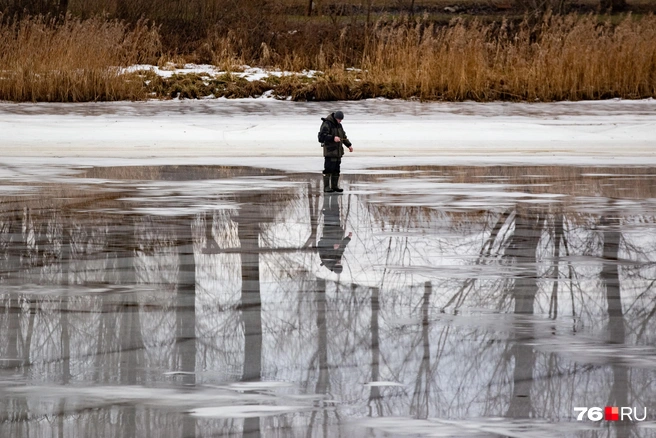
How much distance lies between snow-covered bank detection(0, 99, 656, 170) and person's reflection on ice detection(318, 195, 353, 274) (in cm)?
604

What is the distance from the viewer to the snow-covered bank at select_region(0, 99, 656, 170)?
62.4 feet

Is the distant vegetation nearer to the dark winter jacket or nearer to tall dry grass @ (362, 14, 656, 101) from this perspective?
tall dry grass @ (362, 14, 656, 101)

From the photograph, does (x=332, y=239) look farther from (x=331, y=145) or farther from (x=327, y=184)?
(x=331, y=145)

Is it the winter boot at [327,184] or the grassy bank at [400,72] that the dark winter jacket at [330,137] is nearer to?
the winter boot at [327,184]

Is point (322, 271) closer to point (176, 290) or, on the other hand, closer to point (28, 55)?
point (176, 290)

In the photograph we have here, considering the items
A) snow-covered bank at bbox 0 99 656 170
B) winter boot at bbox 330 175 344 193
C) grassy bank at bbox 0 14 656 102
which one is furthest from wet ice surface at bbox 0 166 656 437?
grassy bank at bbox 0 14 656 102

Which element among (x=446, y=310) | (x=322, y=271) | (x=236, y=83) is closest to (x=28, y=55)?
(x=236, y=83)

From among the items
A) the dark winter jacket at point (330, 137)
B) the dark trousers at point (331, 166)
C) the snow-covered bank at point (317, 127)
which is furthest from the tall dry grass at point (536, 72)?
the dark trousers at point (331, 166)

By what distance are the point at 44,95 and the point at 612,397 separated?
2006 cm

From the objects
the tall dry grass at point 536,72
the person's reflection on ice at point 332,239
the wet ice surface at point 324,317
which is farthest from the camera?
the tall dry grass at point 536,72

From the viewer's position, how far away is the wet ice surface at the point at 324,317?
457cm

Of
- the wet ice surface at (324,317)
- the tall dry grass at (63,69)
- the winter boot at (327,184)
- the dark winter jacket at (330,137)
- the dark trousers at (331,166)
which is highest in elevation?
the tall dry grass at (63,69)

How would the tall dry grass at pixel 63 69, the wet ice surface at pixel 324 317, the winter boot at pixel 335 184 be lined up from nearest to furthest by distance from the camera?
the wet ice surface at pixel 324 317 → the winter boot at pixel 335 184 → the tall dry grass at pixel 63 69

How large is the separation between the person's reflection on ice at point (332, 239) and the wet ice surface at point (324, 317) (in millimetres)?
38
